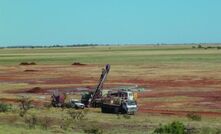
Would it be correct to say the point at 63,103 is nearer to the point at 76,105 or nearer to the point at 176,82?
the point at 76,105

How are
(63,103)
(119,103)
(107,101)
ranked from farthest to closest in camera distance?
(63,103)
(107,101)
(119,103)

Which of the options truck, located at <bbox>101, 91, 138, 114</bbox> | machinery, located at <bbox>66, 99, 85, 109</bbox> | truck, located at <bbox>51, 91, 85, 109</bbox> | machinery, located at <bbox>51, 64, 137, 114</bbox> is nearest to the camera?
truck, located at <bbox>101, 91, 138, 114</bbox>

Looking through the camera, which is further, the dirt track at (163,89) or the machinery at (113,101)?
the dirt track at (163,89)

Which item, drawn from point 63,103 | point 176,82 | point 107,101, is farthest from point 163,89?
point 107,101

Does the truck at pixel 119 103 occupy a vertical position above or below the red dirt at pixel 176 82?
below

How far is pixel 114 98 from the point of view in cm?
3956

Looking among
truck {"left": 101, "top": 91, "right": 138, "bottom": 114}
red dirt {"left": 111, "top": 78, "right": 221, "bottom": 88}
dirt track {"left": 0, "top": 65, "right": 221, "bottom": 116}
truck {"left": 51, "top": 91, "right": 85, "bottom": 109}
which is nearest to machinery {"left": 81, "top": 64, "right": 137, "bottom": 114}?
truck {"left": 101, "top": 91, "right": 138, "bottom": 114}

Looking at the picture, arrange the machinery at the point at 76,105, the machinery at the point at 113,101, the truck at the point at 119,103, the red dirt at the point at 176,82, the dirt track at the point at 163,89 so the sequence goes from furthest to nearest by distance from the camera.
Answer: the red dirt at the point at 176,82, the dirt track at the point at 163,89, the machinery at the point at 76,105, the machinery at the point at 113,101, the truck at the point at 119,103

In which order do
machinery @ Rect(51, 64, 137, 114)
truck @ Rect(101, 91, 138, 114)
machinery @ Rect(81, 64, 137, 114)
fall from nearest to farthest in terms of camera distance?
1. truck @ Rect(101, 91, 138, 114)
2. machinery @ Rect(81, 64, 137, 114)
3. machinery @ Rect(51, 64, 137, 114)

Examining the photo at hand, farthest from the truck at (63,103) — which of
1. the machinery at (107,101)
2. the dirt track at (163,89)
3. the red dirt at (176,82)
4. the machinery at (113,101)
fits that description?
the red dirt at (176,82)

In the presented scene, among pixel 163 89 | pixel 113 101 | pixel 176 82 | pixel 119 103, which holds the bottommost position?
pixel 119 103

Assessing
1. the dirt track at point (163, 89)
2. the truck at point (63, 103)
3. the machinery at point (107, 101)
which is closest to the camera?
the machinery at point (107, 101)

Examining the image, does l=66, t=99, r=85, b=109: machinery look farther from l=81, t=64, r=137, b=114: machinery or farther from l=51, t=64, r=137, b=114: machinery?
l=81, t=64, r=137, b=114: machinery

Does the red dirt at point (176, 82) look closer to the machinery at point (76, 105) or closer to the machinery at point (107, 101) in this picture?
the machinery at point (107, 101)
